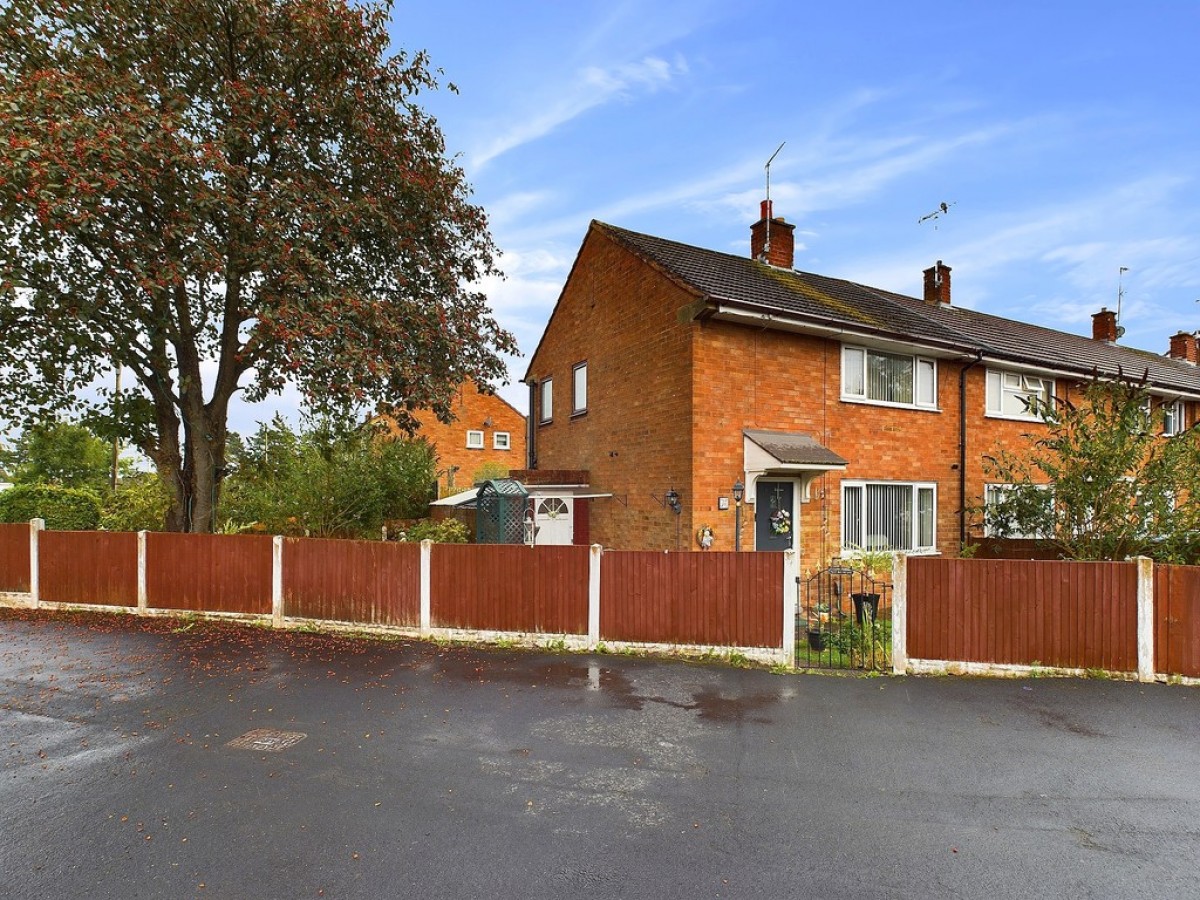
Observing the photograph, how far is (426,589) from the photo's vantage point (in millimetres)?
8984

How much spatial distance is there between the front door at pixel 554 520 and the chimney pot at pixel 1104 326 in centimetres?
2306

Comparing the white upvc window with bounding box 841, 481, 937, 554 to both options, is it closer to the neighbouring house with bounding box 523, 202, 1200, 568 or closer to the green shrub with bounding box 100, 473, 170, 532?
the neighbouring house with bounding box 523, 202, 1200, 568

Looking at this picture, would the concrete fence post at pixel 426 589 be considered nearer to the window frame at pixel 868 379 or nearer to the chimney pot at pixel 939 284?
→ the window frame at pixel 868 379

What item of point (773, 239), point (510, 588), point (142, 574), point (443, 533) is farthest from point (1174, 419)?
point (142, 574)

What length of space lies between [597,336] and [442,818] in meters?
11.3

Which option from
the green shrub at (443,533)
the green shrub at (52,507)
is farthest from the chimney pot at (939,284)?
the green shrub at (52,507)

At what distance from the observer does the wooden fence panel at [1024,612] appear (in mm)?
7172

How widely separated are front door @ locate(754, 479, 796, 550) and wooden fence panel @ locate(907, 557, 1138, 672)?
3.77m

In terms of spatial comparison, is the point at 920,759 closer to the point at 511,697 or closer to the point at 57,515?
the point at 511,697

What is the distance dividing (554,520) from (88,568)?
28.3 feet

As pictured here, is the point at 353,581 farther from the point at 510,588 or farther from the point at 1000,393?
the point at 1000,393

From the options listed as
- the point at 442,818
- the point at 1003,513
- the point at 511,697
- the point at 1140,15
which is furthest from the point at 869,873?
the point at 1140,15

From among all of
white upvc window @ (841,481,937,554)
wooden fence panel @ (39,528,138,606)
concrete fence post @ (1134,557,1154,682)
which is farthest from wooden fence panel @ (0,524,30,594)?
concrete fence post @ (1134,557,1154,682)

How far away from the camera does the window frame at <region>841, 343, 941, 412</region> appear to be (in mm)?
12344
